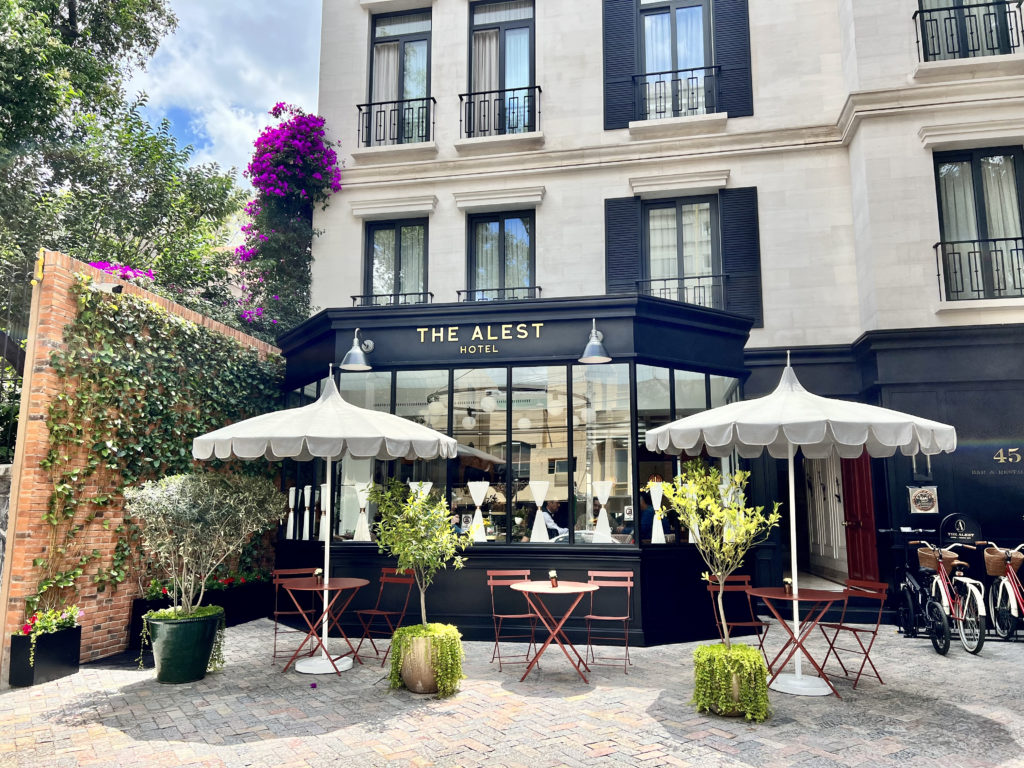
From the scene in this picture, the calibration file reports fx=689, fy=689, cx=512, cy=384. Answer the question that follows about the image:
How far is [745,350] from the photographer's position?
407 inches

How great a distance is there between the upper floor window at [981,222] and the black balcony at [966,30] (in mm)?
1470

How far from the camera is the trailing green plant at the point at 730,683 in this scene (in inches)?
202

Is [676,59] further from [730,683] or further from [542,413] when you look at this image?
[730,683]

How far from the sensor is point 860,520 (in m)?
9.89

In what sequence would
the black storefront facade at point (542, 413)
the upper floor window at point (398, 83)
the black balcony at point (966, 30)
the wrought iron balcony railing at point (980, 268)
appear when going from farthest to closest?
the upper floor window at point (398, 83) < the black balcony at point (966, 30) < the wrought iron balcony railing at point (980, 268) < the black storefront facade at point (542, 413)

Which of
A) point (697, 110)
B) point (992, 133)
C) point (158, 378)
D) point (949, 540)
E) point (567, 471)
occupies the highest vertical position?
point (697, 110)

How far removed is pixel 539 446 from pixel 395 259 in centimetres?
502

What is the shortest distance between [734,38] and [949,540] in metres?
8.13

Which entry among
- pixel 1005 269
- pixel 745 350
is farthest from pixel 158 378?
pixel 1005 269

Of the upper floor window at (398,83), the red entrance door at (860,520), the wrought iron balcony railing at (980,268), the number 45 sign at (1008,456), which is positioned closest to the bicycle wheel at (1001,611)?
the red entrance door at (860,520)

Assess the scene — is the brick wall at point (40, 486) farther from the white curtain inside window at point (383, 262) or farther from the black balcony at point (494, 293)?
the black balcony at point (494, 293)

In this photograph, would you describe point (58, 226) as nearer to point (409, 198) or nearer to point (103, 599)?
point (409, 198)

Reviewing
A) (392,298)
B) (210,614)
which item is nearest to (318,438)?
(210,614)

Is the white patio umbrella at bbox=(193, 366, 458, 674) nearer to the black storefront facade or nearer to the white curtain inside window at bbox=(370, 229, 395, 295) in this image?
the black storefront facade
